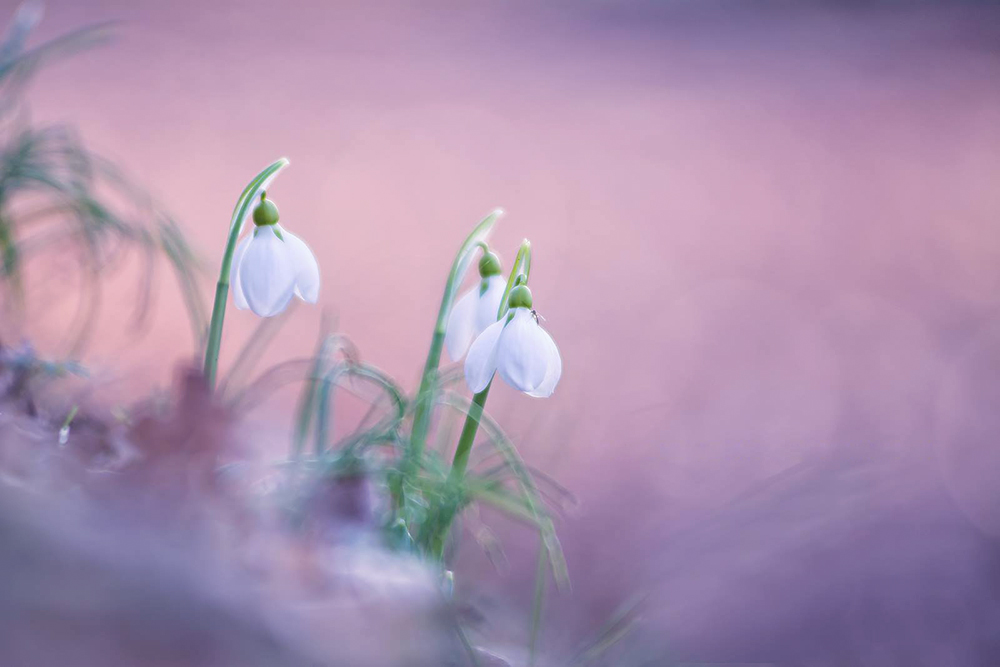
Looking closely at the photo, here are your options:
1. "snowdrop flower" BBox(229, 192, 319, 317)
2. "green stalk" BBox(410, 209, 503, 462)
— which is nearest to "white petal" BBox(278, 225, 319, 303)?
"snowdrop flower" BBox(229, 192, 319, 317)

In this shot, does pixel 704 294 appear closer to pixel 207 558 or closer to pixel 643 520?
pixel 643 520

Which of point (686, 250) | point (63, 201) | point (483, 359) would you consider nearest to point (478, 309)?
point (483, 359)

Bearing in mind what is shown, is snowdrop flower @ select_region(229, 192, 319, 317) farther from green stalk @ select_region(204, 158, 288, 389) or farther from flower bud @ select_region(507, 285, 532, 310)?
flower bud @ select_region(507, 285, 532, 310)

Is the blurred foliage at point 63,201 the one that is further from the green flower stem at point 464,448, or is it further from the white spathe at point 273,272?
the green flower stem at point 464,448

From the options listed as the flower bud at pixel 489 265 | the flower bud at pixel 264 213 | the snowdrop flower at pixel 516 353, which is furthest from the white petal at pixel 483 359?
the flower bud at pixel 264 213

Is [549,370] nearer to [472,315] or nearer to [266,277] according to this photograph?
[472,315]

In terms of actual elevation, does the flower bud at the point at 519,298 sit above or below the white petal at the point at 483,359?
above
